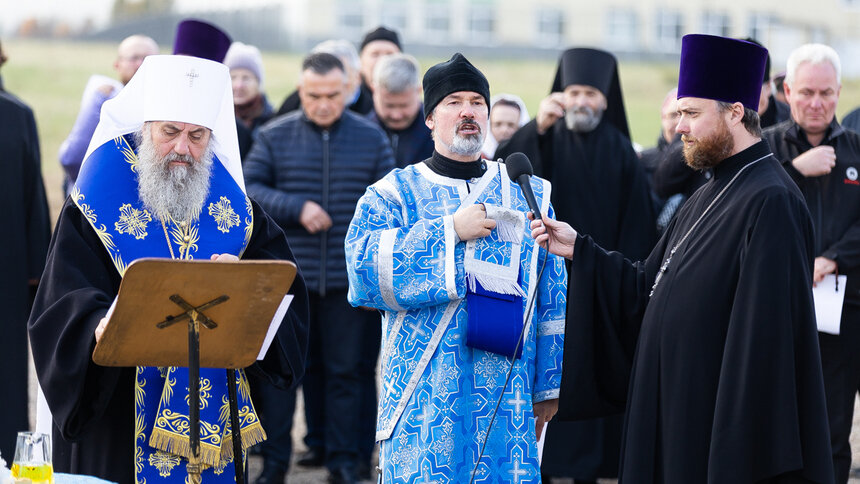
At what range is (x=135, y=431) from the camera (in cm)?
453

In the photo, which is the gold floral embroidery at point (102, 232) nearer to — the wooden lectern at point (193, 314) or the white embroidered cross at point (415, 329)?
the wooden lectern at point (193, 314)

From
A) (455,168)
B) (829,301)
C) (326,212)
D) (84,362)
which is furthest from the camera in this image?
(326,212)

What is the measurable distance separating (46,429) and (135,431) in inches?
16.4


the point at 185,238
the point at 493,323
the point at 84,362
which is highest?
the point at 185,238

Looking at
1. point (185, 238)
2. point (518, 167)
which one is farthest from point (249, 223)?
point (518, 167)

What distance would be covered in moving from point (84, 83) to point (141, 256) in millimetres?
18779

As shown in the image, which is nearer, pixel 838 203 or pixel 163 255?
pixel 163 255

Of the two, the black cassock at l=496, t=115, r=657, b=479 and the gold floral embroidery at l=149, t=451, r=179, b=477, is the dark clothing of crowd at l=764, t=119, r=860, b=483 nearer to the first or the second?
the black cassock at l=496, t=115, r=657, b=479

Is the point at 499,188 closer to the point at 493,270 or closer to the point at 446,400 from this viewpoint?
the point at 493,270

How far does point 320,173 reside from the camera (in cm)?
738

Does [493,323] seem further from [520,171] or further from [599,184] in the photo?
[599,184]

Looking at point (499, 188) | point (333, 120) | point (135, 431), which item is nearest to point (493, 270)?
point (499, 188)

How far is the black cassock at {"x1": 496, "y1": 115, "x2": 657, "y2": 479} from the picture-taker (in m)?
7.34

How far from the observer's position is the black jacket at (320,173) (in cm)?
726
